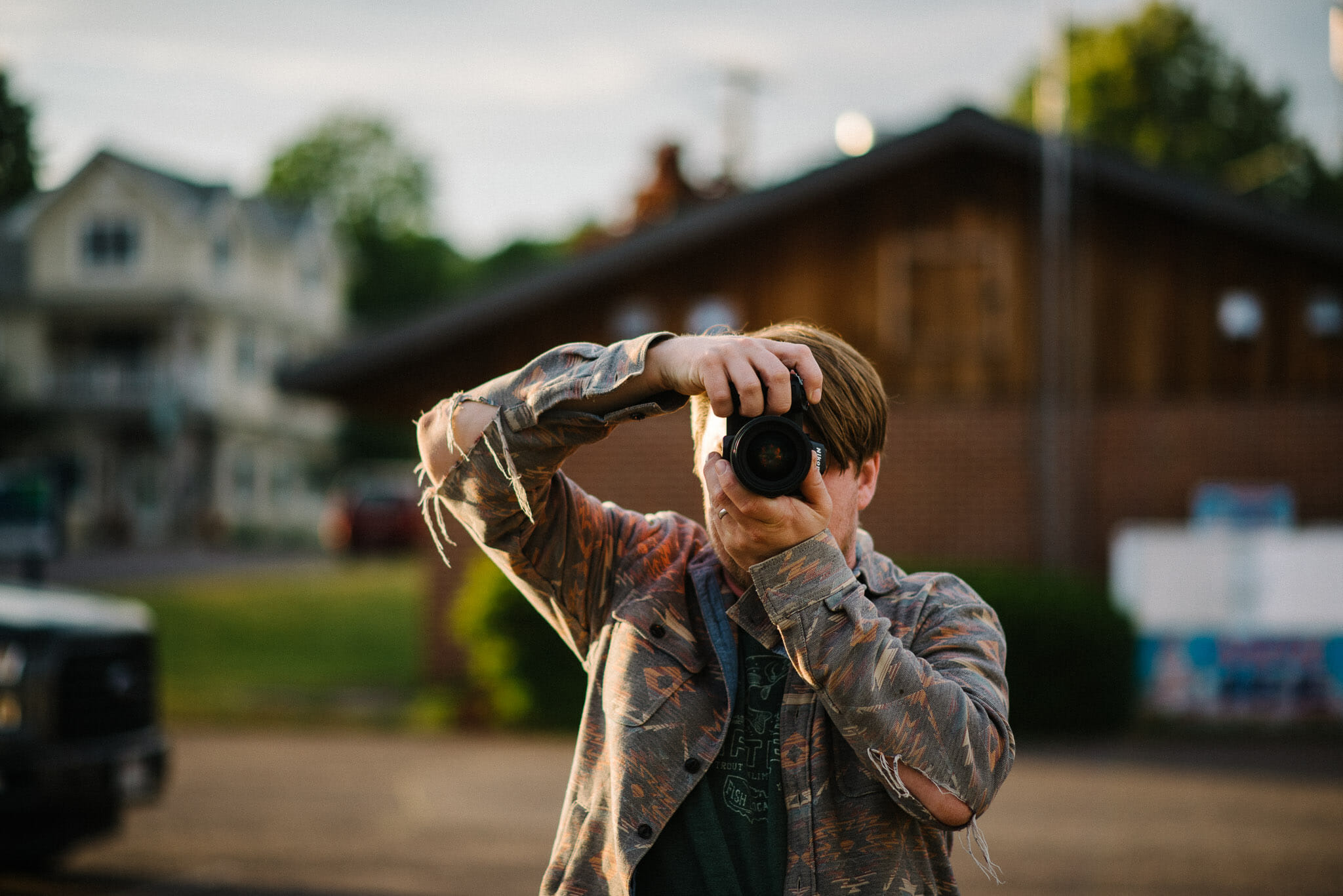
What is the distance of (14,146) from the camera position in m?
3.85

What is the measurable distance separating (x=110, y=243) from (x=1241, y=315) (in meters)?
11.4

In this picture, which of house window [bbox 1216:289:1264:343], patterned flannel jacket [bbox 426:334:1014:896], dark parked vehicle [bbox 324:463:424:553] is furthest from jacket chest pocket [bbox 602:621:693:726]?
dark parked vehicle [bbox 324:463:424:553]

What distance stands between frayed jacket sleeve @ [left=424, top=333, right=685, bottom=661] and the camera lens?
0.21 m

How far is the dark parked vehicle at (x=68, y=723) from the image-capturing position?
5473mm

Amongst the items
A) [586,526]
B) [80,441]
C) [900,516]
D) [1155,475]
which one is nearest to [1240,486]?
[1155,475]

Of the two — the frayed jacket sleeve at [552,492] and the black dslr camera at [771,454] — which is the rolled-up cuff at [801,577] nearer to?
the black dslr camera at [771,454]

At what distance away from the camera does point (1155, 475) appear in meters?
12.7

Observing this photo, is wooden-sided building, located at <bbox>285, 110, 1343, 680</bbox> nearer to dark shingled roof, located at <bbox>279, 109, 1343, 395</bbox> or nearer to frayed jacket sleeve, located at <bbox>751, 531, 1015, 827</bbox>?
dark shingled roof, located at <bbox>279, 109, 1343, 395</bbox>

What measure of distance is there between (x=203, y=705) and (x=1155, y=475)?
968cm

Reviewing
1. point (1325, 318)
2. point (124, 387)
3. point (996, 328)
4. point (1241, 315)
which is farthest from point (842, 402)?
point (124, 387)

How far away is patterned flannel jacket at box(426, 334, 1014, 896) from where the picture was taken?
161 centimetres

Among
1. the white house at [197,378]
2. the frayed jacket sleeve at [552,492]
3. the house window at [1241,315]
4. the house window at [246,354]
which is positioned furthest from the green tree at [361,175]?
the frayed jacket sleeve at [552,492]

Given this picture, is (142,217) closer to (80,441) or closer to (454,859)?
(454,859)

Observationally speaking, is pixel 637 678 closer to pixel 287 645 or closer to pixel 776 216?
pixel 776 216
